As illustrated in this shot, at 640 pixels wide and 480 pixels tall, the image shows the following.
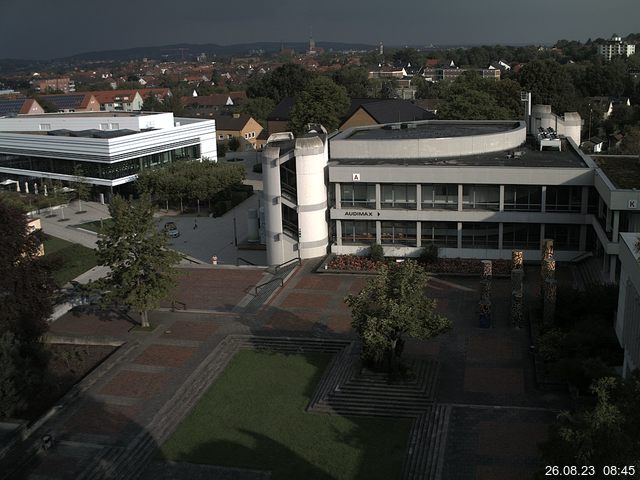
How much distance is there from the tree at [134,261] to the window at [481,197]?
16976 mm

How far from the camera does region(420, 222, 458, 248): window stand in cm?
4034

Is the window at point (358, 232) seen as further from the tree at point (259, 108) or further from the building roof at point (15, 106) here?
the building roof at point (15, 106)

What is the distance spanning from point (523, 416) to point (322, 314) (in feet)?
39.4

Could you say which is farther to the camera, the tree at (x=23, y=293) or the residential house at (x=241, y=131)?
the residential house at (x=241, y=131)

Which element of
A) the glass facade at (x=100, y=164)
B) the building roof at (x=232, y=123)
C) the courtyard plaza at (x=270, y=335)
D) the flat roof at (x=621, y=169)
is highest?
the flat roof at (x=621, y=169)

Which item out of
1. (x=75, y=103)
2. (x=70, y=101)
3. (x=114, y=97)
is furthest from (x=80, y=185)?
(x=114, y=97)

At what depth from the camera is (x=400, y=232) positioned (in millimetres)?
41062

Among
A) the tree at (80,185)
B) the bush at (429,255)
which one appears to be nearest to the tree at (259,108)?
the tree at (80,185)

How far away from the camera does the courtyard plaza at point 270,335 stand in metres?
22.1

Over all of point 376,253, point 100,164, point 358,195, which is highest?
point 358,195

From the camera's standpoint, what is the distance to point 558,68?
9144 centimetres

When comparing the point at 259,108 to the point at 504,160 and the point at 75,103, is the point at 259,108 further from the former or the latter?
the point at 504,160

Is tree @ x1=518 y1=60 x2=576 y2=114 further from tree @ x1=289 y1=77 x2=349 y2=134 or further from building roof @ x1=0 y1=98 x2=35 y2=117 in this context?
building roof @ x1=0 y1=98 x2=35 y2=117

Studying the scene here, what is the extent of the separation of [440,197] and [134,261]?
17.7 m
